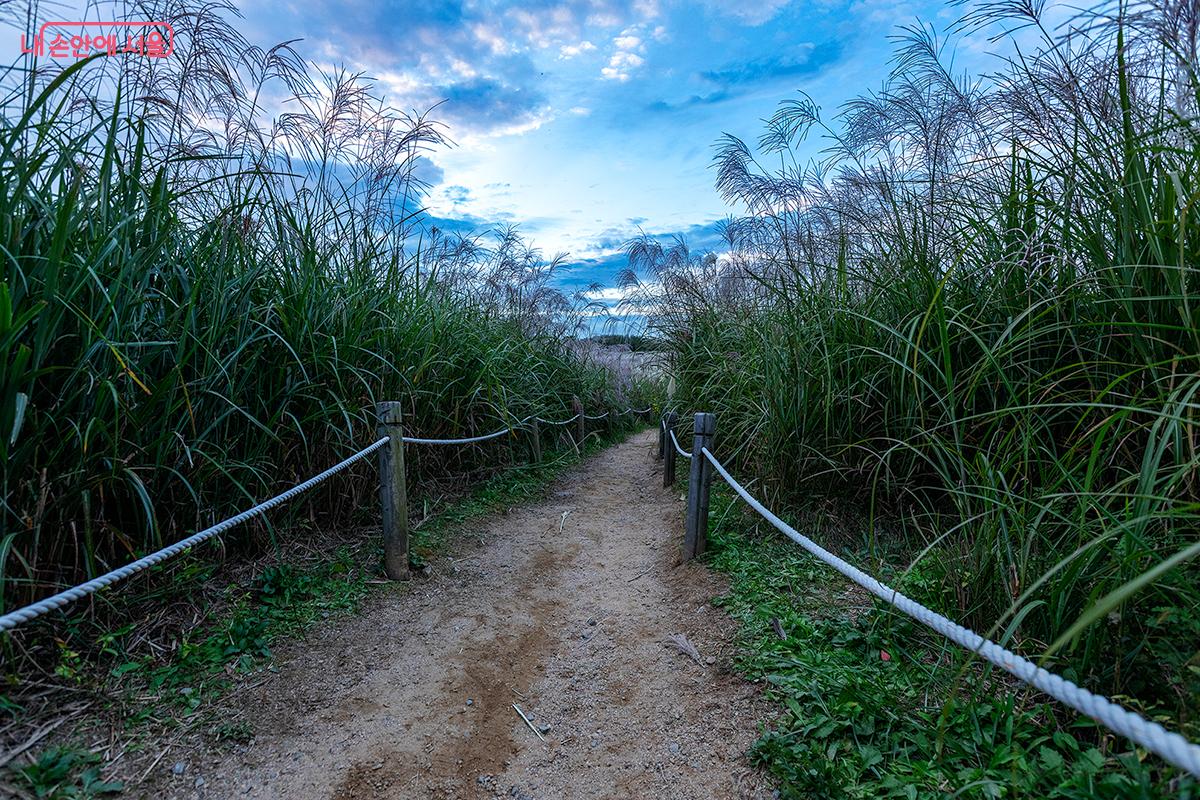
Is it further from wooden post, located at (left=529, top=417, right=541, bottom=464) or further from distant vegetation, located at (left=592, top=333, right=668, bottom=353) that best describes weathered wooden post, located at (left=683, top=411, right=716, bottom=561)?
distant vegetation, located at (left=592, top=333, right=668, bottom=353)

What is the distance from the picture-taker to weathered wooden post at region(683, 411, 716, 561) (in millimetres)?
3197

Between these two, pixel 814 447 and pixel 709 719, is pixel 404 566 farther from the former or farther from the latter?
pixel 814 447

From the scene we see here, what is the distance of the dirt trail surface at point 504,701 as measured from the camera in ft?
5.79

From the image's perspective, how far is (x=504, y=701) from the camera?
2227 millimetres

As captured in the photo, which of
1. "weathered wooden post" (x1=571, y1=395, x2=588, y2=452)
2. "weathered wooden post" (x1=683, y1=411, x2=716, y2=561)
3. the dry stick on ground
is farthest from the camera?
"weathered wooden post" (x1=571, y1=395, x2=588, y2=452)

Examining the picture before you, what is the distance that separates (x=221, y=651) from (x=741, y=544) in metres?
2.49

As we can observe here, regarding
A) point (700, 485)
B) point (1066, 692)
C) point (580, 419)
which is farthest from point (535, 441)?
Result: point (1066, 692)

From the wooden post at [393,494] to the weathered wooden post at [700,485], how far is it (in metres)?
1.60

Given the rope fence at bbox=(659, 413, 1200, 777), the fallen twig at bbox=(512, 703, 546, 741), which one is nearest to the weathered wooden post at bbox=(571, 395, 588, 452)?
the fallen twig at bbox=(512, 703, 546, 741)

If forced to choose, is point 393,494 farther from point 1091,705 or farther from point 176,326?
point 1091,705

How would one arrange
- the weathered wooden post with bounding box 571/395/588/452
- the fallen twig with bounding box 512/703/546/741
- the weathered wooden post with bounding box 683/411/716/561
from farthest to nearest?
the weathered wooden post with bounding box 571/395/588/452 < the weathered wooden post with bounding box 683/411/716/561 < the fallen twig with bounding box 512/703/546/741

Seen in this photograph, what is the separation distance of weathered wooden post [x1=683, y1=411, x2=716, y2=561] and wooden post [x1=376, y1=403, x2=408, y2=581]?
1.60 meters

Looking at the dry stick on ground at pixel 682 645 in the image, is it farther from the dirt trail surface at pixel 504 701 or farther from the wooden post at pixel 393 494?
the wooden post at pixel 393 494

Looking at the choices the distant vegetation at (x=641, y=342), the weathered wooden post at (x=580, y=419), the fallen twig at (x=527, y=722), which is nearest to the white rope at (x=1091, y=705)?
the fallen twig at (x=527, y=722)
